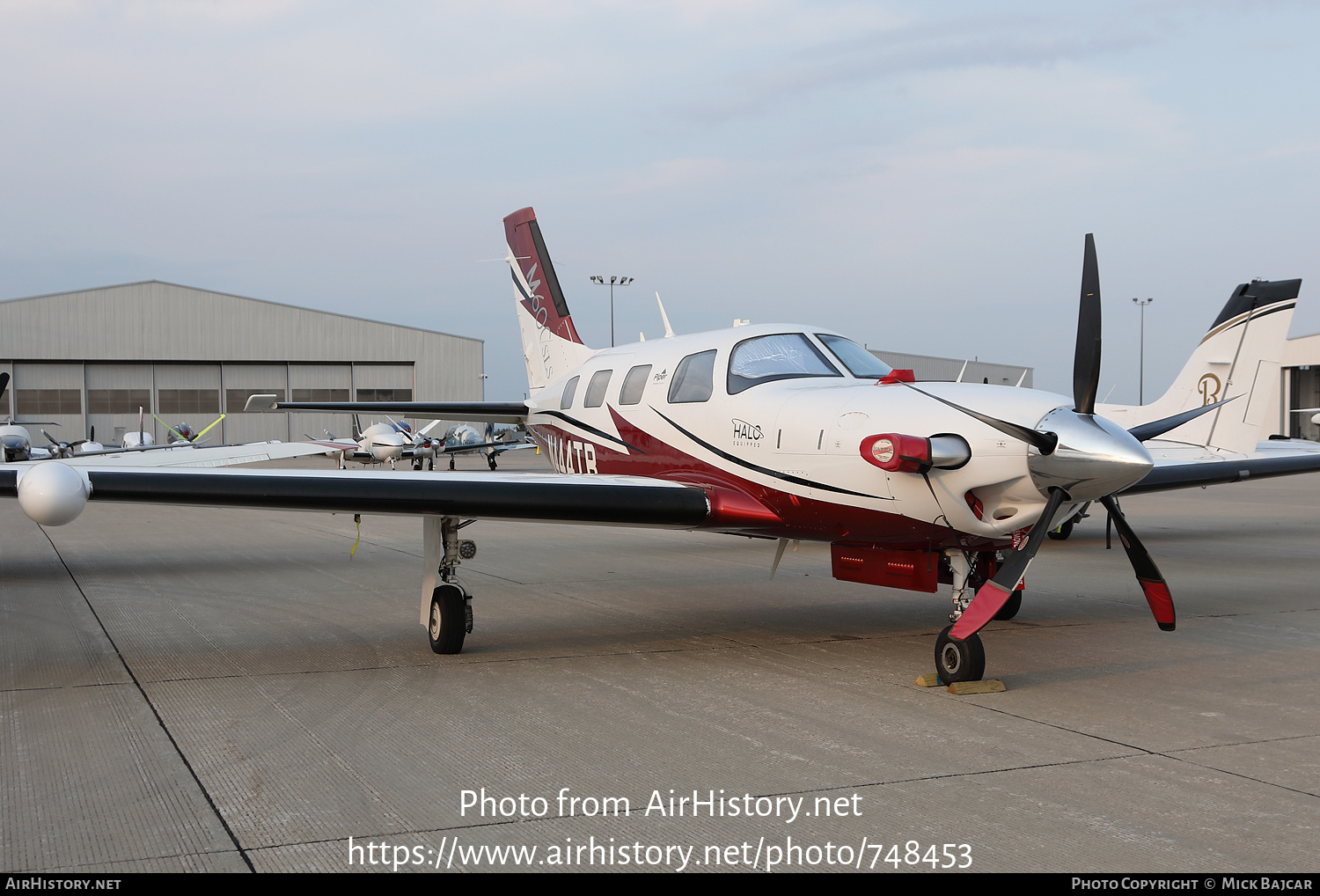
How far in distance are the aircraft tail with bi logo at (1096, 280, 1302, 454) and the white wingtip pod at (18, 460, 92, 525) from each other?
1460cm

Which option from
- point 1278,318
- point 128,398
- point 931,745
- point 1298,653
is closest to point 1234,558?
point 1278,318

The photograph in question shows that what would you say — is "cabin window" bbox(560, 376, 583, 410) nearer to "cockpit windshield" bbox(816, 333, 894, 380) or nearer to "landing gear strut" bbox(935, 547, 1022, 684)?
"cockpit windshield" bbox(816, 333, 894, 380)

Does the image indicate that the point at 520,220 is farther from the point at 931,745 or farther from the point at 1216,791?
the point at 1216,791

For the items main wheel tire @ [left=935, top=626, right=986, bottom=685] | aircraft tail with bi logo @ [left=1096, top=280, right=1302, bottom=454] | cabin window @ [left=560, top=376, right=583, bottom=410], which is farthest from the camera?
aircraft tail with bi logo @ [left=1096, top=280, right=1302, bottom=454]

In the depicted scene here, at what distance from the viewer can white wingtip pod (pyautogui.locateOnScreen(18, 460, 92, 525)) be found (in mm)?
5918

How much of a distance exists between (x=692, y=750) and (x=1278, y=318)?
14578 mm

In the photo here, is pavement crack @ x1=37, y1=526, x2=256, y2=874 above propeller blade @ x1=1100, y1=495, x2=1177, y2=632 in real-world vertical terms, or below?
below

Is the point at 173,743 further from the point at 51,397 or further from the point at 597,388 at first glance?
the point at 51,397

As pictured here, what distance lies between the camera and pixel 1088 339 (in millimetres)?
6242

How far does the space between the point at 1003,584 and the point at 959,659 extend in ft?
2.23

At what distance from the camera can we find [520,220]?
A: 14.0 m

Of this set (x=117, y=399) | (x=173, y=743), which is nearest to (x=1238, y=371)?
(x=173, y=743)

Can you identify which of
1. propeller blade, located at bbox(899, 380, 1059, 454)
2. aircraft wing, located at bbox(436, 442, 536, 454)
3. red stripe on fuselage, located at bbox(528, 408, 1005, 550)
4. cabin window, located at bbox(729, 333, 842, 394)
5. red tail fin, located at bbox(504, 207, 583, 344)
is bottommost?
aircraft wing, located at bbox(436, 442, 536, 454)

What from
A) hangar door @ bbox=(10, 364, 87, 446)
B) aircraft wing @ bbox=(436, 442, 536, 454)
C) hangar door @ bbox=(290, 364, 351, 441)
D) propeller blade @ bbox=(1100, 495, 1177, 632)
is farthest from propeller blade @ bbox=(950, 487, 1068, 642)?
hangar door @ bbox=(10, 364, 87, 446)
